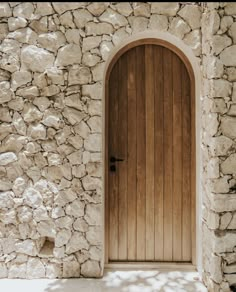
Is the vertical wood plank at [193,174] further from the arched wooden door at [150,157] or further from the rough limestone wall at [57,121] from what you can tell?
the rough limestone wall at [57,121]

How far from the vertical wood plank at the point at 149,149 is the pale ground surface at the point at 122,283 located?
30 cm

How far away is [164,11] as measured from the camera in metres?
2.69

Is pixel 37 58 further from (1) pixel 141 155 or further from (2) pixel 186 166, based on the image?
(2) pixel 186 166

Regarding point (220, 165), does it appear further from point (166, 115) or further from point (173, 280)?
point (173, 280)

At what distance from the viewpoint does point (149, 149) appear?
2.92 m

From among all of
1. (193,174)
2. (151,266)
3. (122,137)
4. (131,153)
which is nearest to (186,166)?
(193,174)

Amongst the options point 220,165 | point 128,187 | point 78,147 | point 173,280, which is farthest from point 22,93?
point 173,280

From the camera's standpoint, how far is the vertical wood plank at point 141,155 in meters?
2.92

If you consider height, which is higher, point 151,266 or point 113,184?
point 113,184

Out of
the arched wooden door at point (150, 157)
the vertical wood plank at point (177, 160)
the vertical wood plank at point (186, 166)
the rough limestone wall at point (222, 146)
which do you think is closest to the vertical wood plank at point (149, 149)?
the arched wooden door at point (150, 157)

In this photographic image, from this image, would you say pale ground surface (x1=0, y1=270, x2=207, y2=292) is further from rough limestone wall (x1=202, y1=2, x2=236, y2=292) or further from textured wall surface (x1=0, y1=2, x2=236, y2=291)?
rough limestone wall (x1=202, y1=2, x2=236, y2=292)

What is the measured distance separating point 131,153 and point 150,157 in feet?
0.66

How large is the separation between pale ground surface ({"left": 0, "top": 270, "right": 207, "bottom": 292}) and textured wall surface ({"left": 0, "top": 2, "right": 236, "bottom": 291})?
10 centimetres

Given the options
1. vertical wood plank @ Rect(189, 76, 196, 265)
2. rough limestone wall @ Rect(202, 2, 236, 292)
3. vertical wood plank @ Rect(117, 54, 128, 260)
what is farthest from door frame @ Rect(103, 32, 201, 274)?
rough limestone wall @ Rect(202, 2, 236, 292)
